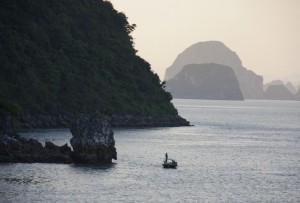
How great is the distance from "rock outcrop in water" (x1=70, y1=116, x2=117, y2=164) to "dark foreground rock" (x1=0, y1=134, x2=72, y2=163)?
2.47 metres

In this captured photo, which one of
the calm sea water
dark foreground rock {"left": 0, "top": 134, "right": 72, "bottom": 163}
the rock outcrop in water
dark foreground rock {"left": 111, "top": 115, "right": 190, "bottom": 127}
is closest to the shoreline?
dark foreground rock {"left": 111, "top": 115, "right": 190, "bottom": 127}

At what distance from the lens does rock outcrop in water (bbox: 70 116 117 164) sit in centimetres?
9575

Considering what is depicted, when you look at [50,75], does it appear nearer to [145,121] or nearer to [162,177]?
[145,121]

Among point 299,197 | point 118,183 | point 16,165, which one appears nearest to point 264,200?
point 299,197

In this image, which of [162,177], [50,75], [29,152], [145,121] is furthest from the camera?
[145,121]

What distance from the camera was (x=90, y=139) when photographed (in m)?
95.6

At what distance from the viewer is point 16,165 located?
93.1 m

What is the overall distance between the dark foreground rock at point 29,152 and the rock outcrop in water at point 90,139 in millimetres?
2473

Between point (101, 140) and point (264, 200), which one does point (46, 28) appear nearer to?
point (101, 140)

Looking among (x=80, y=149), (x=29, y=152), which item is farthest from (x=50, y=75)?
(x=80, y=149)

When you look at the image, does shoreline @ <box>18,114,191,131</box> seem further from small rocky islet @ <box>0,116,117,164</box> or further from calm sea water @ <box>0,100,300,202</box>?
small rocky islet @ <box>0,116,117,164</box>

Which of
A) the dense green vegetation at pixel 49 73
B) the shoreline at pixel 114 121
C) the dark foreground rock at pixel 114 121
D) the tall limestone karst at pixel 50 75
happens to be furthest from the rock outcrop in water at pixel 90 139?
the dense green vegetation at pixel 49 73

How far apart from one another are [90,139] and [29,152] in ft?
30.7

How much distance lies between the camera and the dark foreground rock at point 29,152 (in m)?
96.3
